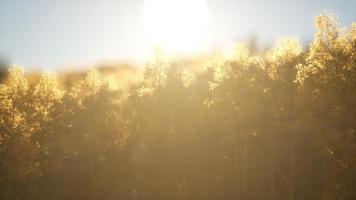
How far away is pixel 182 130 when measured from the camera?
3753cm

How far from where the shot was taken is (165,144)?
37594 mm

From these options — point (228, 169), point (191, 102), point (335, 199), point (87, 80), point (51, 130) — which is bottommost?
point (335, 199)

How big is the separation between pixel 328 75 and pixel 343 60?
1.25 metres

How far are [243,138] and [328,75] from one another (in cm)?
1245

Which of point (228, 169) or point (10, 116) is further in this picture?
point (228, 169)

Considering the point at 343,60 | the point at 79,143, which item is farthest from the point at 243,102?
the point at 79,143

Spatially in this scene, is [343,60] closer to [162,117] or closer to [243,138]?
[243,138]

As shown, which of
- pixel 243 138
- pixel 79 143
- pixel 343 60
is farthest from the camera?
pixel 79 143

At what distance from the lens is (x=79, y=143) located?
4078 cm

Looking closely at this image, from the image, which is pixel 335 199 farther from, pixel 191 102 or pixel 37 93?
pixel 37 93

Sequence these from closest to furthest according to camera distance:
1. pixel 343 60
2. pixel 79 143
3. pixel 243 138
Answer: pixel 343 60 < pixel 243 138 < pixel 79 143

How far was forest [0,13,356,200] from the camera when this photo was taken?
33.6m

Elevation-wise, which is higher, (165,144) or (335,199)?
(165,144)

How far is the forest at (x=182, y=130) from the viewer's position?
33.6 metres
